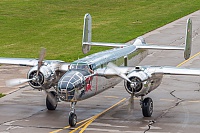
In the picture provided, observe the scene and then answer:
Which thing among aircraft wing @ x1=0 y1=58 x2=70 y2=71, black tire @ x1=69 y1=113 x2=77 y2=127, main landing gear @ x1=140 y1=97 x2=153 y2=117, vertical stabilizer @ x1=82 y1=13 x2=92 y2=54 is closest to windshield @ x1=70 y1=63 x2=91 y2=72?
aircraft wing @ x1=0 y1=58 x2=70 y2=71

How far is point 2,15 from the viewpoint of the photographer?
71.9 meters

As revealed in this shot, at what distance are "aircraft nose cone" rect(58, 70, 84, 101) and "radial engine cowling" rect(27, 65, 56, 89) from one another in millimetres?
2199

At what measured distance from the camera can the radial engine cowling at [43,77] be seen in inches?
1211

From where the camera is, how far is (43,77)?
30.8 meters

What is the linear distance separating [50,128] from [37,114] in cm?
294

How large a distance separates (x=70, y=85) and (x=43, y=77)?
9.32 feet

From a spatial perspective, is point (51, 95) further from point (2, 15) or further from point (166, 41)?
point (2, 15)

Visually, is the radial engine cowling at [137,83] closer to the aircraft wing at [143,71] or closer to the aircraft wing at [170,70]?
the aircraft wing at [143,71]

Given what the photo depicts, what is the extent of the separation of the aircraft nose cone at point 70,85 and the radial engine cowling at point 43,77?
220cm

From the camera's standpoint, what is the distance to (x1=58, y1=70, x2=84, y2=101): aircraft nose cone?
28.3 metres

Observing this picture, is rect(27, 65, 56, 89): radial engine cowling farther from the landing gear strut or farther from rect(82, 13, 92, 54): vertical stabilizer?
rect(82, 13, 92, 54): vertical stabilizer

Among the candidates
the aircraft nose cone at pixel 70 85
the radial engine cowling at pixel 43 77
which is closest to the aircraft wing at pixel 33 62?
the radial engine cowling at pixel 43 77

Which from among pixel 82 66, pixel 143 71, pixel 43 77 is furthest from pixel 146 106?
pixel 43 77

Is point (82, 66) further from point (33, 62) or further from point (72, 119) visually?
point (33, 62)
